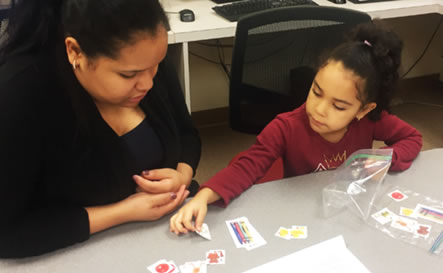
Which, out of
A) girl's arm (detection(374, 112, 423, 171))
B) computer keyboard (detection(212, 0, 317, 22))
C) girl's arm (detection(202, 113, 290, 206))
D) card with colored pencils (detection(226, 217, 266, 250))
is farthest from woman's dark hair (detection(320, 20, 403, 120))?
computer keyboard (detection(212, 0, 317, 22))

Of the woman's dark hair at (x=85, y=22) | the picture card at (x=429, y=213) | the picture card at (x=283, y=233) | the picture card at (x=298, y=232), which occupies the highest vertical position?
the woman's dark hair at (x=85, y=22)

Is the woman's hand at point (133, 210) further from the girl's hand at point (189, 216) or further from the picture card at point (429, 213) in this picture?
the picture card at point (429, 213)

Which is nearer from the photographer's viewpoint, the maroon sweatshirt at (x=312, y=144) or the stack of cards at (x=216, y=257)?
the stack of cards at (x=216, y=257)

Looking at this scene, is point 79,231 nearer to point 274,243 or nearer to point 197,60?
point 274,243

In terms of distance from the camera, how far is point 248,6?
2.04m

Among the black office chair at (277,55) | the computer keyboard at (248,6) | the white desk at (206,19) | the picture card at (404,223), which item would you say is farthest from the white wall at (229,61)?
the picture card at (404,223)

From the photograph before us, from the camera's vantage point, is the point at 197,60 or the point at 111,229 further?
the point at 197,60

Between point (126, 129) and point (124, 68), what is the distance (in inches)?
10.1

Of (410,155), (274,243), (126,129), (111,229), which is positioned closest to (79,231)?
(111,229)

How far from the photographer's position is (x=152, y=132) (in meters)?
1.04

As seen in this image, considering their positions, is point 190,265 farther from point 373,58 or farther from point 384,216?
point 373,58

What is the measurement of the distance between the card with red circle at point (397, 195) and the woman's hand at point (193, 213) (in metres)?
0.43

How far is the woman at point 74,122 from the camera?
2.48 ft

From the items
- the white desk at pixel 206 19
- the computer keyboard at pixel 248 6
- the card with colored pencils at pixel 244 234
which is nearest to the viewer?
the card with colored pencils at pixel 244 234
